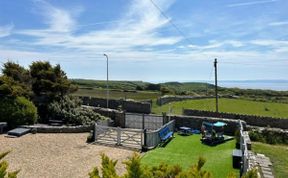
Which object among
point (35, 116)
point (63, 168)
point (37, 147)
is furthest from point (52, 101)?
point (63, 168)

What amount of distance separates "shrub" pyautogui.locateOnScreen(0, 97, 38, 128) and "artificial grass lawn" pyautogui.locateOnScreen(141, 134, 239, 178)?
10.2 m

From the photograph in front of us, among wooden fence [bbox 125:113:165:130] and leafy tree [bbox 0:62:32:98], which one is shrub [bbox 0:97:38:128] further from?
wooden fence [bbox 125:113:165:130]

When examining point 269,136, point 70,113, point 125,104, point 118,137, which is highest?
point 125,104

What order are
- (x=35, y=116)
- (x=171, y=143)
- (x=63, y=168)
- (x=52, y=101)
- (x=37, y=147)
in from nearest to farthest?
(x=63, y=168) → (x=37, y=147) → (x=171, y=143) → (x=35, y=116) → (x=52, y=101)

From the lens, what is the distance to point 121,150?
52.3 ft

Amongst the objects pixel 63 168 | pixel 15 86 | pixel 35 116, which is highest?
pixel 15 86

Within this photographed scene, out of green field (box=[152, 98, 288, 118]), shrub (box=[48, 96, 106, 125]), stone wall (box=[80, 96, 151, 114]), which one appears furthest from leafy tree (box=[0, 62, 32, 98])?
green field (box=[152, 98, 288, 118])

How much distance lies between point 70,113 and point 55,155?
8.54 metres

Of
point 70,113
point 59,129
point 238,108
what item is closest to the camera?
point 59,129

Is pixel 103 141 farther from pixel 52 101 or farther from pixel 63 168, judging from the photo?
pixel 52 101

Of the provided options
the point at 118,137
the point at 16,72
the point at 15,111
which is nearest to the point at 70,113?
the point at 15,111

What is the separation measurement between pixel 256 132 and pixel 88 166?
12007 millimetres

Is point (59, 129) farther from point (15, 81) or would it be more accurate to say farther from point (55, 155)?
point (55, 155)

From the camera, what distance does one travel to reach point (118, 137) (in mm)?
17062
